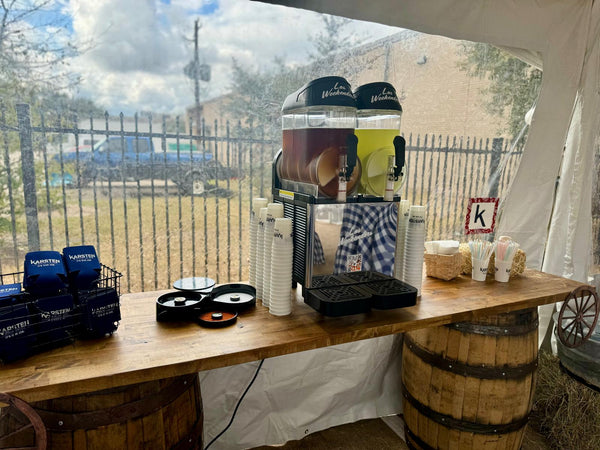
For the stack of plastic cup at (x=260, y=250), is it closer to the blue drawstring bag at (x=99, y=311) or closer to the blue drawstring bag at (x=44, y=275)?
the blue drawstring bag at (x=99, y=311)

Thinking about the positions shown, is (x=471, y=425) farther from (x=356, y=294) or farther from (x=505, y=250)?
(x=356, y=294)

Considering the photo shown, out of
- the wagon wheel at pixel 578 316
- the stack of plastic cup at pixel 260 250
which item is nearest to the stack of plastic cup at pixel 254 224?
the stack of plastic cup at pixel 260 250

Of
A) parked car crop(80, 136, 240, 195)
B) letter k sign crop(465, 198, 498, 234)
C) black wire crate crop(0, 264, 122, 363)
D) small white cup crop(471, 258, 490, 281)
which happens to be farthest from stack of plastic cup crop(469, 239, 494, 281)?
black wire crate crop(0, 264, 122, 363)

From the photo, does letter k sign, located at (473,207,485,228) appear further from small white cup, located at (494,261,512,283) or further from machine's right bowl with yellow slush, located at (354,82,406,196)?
machine's right bowl with yellow slush, located at (354,82,406,196)

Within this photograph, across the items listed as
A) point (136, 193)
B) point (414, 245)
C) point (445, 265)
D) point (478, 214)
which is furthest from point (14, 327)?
point (478, 214)

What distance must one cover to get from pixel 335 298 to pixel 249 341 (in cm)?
32

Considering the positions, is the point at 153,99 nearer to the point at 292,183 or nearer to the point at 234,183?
the point at 234,183

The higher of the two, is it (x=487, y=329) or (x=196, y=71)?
(x=196, y=71)

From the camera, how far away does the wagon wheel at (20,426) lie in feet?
2.98

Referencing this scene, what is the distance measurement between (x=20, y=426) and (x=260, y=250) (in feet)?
2.89

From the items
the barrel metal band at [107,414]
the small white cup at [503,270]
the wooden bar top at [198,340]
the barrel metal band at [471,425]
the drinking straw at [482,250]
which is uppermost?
the drinking straw at [482,250]

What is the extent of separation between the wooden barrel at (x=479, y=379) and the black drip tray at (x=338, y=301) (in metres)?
0.61

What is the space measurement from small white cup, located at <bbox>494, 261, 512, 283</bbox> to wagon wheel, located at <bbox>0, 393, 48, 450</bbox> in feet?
6.23

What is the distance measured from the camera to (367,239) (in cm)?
159
